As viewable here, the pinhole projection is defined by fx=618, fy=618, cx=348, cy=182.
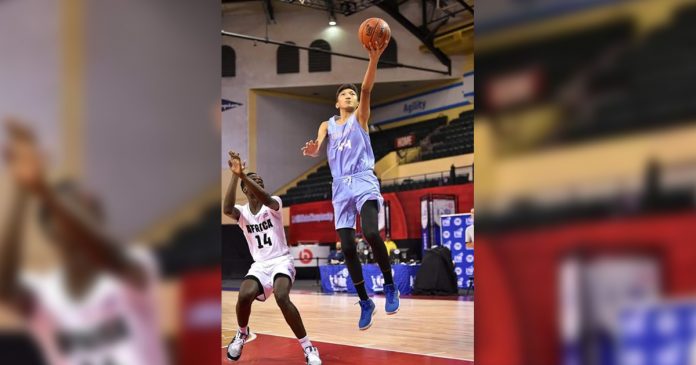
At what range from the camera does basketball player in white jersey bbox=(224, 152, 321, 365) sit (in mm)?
3939

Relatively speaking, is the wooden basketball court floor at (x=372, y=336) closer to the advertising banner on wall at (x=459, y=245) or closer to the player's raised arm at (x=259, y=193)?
the player's raised arm at (x=259, y=193)

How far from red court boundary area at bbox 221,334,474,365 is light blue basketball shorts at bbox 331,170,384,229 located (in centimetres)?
92

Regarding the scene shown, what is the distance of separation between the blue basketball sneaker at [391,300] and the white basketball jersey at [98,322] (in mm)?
3006

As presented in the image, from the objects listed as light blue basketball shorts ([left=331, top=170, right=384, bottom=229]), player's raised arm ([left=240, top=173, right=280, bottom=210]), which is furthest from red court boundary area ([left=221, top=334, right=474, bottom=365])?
player's raised arm ([left=240, top=173, right=280, bottom=210])

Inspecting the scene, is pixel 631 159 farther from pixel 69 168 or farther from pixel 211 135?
pixel 69 168

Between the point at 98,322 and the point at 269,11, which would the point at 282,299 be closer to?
the point at 98,322

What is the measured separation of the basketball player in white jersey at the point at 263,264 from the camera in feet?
12.9

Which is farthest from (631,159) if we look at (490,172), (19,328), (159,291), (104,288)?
(19,328)

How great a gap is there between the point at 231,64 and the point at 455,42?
7.47 metres

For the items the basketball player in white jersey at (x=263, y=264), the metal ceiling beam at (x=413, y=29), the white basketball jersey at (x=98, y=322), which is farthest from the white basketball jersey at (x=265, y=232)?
the metal ceiling beam at (x=413, y=29)

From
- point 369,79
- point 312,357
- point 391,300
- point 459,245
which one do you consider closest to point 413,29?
point 459,245

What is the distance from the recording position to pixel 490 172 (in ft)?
5.71

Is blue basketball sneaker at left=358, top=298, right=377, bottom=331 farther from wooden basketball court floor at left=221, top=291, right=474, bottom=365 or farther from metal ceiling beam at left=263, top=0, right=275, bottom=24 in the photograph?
metal ceiling beam at left=263, top=0, right=275, bottom=24

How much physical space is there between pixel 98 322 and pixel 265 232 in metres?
2.84
